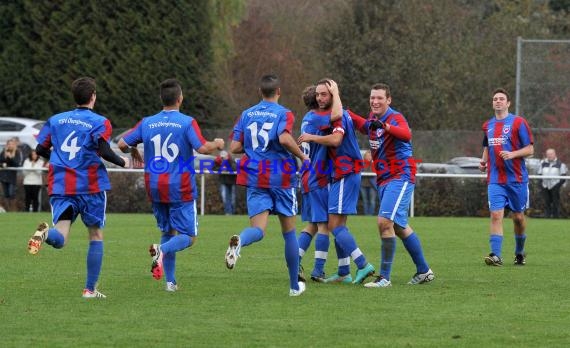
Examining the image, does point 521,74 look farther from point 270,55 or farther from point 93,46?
point 270,55

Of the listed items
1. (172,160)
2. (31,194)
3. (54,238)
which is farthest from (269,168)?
(31,194)

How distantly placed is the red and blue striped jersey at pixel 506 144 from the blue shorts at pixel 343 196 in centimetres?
315

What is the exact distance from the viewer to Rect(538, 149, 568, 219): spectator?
1027 inches

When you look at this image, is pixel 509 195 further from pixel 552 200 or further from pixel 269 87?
pixel 552 200

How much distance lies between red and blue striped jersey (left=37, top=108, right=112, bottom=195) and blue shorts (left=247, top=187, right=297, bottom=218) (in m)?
1.28

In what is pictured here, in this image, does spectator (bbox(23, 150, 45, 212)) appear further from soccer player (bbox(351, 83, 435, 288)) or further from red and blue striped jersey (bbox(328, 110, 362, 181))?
soccer player (bbox(351, 83, 435, 288))

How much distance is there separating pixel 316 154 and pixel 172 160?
1.84m

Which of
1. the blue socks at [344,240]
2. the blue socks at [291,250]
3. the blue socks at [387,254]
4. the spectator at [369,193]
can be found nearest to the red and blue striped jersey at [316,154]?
the blue socks at [344,240]

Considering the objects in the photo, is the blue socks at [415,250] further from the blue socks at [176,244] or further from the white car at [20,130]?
the white car at [20,130]

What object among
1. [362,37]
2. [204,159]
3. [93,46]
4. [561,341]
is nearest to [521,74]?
[204,159]

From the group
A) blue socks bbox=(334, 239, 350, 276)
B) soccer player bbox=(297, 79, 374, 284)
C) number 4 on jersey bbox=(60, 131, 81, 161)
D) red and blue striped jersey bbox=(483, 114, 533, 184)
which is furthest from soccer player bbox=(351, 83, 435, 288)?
red and blue striped jersey bbox=(483, 114, 533, 184)

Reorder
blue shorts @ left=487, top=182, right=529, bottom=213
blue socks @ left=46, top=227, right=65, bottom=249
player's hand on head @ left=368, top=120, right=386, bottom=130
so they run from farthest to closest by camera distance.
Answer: blue shorts @ left=487, top=182, right=529, bottom=213
player's hand on head @ left=368, top=120, right=386, bottom=130
blue socks @ left=46, top=227, right=65, bottom=249

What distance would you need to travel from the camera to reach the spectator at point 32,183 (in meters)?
26.5

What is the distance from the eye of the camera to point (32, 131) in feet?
110
